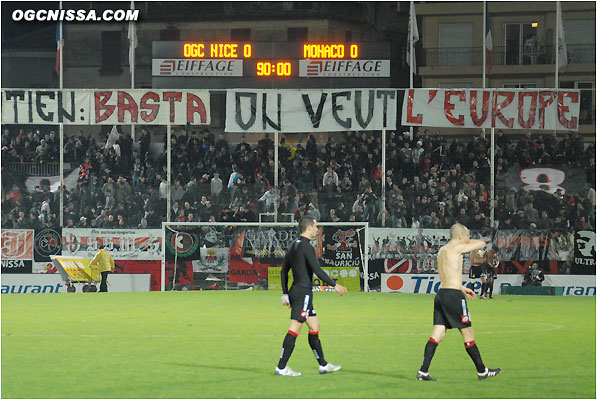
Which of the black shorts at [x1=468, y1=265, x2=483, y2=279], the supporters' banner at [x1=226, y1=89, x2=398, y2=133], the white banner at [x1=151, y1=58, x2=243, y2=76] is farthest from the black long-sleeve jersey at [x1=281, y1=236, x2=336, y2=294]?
the white banner at [x1=151, y1=58, x2=243, y2=76]

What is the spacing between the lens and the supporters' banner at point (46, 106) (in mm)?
31828

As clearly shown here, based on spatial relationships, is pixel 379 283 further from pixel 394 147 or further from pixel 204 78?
pixel 204 78

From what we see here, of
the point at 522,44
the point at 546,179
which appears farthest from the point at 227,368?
the point at 522,44

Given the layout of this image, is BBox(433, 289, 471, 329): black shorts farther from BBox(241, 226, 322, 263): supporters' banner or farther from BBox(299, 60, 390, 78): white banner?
BBox(299, 60, 390, 78): white banner

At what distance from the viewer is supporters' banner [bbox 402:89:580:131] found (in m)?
31.3

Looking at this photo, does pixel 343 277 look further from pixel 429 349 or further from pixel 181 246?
pixel 429 349

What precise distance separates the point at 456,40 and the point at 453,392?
166 feet

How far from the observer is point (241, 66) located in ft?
127

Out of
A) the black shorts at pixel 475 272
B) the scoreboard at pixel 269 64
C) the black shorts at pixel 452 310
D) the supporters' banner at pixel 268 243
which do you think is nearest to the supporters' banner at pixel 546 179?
the black shorts at pixel 475 272

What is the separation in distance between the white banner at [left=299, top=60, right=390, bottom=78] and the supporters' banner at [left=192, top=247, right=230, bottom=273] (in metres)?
9.83

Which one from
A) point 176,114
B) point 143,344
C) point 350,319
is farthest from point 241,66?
point 143,344

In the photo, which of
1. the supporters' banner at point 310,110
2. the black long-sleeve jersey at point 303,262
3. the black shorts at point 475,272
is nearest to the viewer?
the black long-sleeve jersey at point 303,262

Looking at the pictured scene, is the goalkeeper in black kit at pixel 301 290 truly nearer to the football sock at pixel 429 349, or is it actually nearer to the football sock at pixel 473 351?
the football sock at pixel 429 349

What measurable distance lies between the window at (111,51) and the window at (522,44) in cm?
2440
